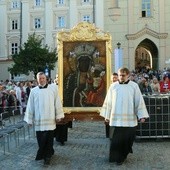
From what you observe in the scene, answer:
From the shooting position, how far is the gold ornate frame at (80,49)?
13.4 meters

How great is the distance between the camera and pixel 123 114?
33.1ft

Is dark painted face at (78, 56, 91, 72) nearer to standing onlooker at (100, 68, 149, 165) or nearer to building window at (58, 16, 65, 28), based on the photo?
standing onlooker at (100, 68, 149, 165)

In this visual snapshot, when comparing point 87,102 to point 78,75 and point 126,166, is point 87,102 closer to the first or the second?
point 78,75

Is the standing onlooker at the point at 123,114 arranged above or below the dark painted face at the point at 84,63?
below

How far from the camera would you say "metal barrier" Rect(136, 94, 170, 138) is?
13.1 m

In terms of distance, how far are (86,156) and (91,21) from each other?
1804 inches

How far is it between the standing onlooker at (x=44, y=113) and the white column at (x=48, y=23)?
46580 millimetres

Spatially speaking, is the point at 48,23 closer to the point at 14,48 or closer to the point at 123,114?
the point at 14,48

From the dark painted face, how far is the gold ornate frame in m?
0.04

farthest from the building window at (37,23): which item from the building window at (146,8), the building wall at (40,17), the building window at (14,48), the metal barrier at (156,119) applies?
the metal barrier at (156,119)

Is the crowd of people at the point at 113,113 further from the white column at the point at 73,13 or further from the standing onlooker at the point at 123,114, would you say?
the white column at the point at 73,13

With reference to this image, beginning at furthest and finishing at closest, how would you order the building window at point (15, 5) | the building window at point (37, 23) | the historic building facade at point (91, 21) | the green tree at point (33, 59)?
the building window at point (15, 5), the building window at point (37, 23), the green tree at point (33, 59), the historic building facade at point (91, 21)

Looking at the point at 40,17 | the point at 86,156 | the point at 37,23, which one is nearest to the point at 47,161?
the point at 86,156

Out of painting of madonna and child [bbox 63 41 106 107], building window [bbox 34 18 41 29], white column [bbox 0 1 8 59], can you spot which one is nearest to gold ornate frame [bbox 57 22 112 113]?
painting of madonna and child [bbox 63 41 106 107]
